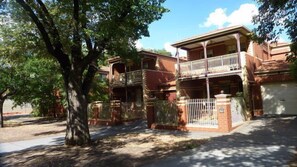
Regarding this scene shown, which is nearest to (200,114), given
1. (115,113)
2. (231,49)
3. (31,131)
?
(115,113)

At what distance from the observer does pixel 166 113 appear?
1638 cm

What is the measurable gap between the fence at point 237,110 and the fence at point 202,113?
4.42 ft

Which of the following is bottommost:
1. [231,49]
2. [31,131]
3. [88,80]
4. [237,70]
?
[31,131]

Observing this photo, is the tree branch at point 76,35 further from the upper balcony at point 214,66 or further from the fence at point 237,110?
the upper balcony at point 214,66

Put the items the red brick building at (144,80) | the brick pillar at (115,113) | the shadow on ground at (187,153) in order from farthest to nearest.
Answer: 1. the red brick building at (144,80)
2. the brick pillar at (115,113)
3. the shadow on ground at (187,153)

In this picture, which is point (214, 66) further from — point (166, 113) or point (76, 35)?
point (76, 35)

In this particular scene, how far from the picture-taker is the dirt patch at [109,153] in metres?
9.07

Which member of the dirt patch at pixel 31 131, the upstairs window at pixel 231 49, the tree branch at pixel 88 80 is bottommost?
the dirt patch at pixel 31 131

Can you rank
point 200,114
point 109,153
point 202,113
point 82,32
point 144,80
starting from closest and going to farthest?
1. point 109,153
2. point 82,32
3. point 202,113
4. point 200,114
5. point 144,80

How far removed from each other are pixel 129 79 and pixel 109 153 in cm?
1646

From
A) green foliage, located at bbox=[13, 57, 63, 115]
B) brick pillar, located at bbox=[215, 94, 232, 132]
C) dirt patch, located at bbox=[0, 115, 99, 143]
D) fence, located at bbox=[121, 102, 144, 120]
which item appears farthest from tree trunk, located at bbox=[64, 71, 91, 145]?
green foliage, located at bbox=[13, 57, 63, 115]

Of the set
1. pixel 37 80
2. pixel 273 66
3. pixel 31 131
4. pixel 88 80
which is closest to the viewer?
pixel 88 80

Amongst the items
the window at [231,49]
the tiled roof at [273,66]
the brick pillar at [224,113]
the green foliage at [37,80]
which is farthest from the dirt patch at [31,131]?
the tiled roof at [273,66]

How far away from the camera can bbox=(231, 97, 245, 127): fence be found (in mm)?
15332
